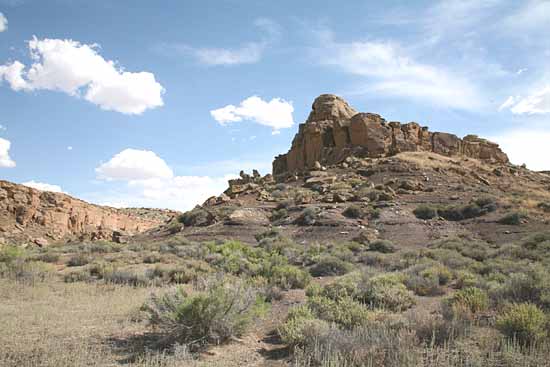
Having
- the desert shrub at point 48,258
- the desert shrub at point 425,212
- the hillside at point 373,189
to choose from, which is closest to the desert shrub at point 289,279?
the desert shrub at point 48,258

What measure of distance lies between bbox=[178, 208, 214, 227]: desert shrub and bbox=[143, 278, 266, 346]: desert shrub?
2403 centimetres

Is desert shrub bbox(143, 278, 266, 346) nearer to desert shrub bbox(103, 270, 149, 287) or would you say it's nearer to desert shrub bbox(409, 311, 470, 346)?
desert shrub bbox(409, 311, 470, 346)

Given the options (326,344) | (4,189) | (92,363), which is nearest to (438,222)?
(326,344)

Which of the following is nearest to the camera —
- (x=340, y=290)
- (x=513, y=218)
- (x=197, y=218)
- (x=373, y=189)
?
(x=340, y=290)

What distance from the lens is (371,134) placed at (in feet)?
145

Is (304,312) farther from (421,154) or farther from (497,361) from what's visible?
(421,154)

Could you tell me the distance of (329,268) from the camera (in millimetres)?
14938

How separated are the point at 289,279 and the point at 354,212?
691 inches

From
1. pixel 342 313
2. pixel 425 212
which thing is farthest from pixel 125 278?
pixel 425 212

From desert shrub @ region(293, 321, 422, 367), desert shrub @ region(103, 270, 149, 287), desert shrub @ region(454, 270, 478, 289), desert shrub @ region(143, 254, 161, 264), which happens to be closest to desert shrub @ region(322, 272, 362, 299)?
desert shrub @ region(293, 321, 422, 367)

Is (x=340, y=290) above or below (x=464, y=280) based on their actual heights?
below

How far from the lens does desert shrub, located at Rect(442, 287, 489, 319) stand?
748 centimetres

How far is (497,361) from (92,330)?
5988mm

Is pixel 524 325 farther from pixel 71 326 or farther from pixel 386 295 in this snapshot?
pixel 71 326
